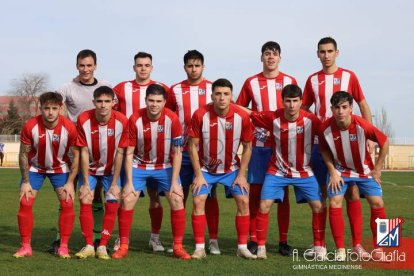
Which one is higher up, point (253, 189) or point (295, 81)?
point (295, 81)

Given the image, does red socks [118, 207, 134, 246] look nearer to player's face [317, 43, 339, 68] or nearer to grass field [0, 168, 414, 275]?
grass field [0, 168, 414, 275]

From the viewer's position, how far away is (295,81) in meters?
7.52

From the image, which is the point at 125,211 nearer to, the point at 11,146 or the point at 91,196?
the point at 91,196

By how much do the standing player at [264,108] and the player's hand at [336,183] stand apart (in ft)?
2.46

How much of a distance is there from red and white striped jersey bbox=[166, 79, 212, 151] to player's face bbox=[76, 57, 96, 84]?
1012 mm

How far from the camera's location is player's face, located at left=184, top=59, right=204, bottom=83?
7.30 metres

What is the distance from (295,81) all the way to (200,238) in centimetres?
230

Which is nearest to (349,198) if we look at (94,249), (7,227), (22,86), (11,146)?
(94,249)

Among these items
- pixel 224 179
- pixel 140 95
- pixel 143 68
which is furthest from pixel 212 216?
pixel 143 68

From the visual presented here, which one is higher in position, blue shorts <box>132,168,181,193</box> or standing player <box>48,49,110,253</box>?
standing player <box>48,49,110,253</box>

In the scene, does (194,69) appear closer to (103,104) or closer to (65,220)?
(103,104)

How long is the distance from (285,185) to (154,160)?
5.05ft

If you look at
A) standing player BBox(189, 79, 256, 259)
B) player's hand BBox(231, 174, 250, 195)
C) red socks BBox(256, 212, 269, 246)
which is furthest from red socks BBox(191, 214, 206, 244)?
red socks BBox(256, 212, 269, 246)

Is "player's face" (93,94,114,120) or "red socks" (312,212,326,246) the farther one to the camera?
"red socks" (312,212,326,246)
